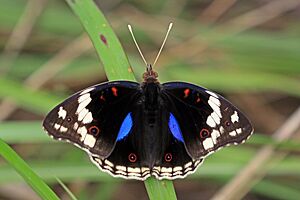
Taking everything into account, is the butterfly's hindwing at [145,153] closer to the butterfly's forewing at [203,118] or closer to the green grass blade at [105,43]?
the butterfly's forewing at [203,118]

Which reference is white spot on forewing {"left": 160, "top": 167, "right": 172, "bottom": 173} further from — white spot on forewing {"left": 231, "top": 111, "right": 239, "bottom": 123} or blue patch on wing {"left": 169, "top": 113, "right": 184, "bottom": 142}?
white spot on forewing {"left": 231, "top": 111, "right": 239, "bottom": 123}

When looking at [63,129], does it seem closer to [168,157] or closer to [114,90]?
[114,90]

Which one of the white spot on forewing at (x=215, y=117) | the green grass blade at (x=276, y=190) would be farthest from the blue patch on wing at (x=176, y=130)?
the green grass blade at (x=276, y=190)

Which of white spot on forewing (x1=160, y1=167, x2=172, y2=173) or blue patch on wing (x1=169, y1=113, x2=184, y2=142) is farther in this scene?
blue patch on wing (x1=169, y1=113, x2=184, y2=142)

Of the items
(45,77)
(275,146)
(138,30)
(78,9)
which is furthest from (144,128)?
(138,30)

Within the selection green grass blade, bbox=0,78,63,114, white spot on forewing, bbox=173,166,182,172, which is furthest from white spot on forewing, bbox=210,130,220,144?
green grass blade, bbox=0,78,63,114

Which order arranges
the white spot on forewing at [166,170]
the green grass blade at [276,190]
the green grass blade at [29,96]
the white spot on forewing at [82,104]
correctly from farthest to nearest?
the green grass blade at [276,190] → the green grass blade at [29,96] → the white spot on forewing at [82,104] → the white spot on forewing at [166,170]

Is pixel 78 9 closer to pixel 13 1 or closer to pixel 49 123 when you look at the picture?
pixel 49 123

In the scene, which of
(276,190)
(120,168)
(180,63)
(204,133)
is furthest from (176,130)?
(180,63)
